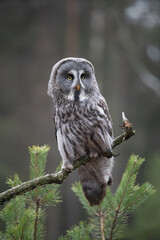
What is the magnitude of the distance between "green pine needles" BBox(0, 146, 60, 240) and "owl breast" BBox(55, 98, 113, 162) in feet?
1.69

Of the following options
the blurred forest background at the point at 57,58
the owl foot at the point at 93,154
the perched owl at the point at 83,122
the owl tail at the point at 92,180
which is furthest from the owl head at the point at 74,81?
the blurred forest background at the point at 57,58

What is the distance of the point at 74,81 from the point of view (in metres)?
2.15

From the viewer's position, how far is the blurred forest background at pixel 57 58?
726cm

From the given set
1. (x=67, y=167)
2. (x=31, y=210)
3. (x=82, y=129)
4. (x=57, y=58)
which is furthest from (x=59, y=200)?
(x=57, y=58)

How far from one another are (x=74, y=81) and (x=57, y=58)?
19.1 feet

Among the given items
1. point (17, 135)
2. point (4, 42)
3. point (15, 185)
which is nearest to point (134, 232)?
point (15, 185)

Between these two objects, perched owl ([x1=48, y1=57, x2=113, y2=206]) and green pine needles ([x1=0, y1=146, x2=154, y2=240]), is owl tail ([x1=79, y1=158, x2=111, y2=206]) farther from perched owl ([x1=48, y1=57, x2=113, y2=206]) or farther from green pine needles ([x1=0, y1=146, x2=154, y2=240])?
green pine needles ([x1=0, y1=146, x2=154, y2=240])

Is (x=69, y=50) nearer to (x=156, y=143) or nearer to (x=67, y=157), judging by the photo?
(x=156, y=143)

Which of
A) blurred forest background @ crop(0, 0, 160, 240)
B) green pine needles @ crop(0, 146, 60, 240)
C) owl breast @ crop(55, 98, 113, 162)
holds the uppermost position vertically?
blurred forest background @ crop(0, 0, 160, 240)

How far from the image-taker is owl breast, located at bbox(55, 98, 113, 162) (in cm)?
200

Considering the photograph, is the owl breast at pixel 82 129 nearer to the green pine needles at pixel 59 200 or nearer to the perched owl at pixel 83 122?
the perched owl at pixel 83 122

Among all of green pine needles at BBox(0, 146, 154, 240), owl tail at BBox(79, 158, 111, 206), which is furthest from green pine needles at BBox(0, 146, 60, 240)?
owl tail at BBox(79, 158, 111, 206)

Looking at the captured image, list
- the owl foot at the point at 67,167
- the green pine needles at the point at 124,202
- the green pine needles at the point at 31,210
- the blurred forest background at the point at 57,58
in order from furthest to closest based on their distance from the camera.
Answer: the blurred forest background at the point at 57,58, the owl foot at the point at 67,167, the green pine needles at the point at 124,202, the green pine needles at the point at 31,210

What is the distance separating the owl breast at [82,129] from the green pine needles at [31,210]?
1.69 ft
